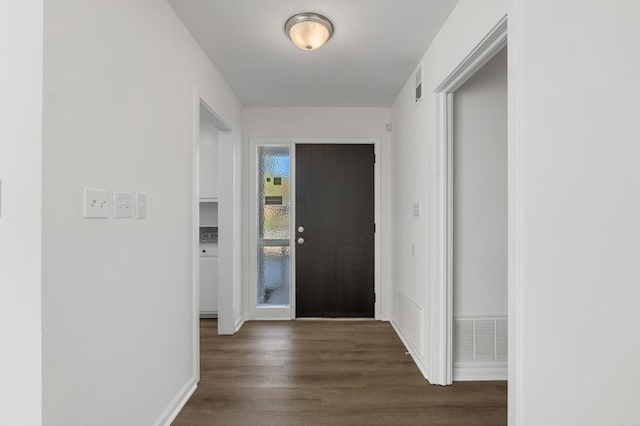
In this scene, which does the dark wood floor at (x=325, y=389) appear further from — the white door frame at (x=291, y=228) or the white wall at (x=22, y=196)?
the white wall at (x=22, y=196)

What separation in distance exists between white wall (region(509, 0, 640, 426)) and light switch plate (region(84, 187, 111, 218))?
5.75 feet

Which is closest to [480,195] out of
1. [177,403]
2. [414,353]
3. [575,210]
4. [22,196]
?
[414,353]

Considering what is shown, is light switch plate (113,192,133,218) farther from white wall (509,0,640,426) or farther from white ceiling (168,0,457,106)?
white wall (509,0,640,426)

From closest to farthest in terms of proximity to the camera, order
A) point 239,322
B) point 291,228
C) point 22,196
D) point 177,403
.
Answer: point 22,196 → point 177,403 → point 239,322 → point 291,228

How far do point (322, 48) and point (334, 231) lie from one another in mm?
2181

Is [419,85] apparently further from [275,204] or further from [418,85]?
[275,204]

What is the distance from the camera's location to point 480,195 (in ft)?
9.04

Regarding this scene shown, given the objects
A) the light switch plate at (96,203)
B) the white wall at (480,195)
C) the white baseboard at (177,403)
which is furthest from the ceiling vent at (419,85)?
the white baseboard at (177,403)

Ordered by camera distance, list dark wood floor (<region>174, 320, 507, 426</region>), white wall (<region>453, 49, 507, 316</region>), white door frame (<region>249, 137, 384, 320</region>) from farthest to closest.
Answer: white door frame (<region>249, 137, 384, 320</region>) < white wall (<region>453, 49, 507, 316</region>) < dark wood floor (<region>174, 320, 507, 426</region>)

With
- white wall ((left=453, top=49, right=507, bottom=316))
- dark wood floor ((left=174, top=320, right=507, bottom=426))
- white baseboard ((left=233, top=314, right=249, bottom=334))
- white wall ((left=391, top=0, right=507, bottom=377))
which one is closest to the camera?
white wall ((left=391, top=0, right=507, bottom=377))

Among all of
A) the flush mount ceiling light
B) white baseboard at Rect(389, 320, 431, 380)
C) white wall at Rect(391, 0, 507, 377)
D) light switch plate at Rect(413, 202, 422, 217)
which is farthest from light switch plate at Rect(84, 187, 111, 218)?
white baseboard at Rect(389, 320, 431, 380)

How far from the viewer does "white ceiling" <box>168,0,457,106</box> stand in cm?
223

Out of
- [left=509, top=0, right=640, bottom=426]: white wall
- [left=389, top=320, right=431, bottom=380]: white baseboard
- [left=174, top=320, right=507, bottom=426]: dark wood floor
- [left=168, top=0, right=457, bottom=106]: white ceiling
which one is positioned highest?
[left=168, top=0, right=457, bottom=106]: white ceiling

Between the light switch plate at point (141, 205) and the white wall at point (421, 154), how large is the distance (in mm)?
1931
